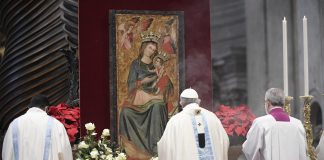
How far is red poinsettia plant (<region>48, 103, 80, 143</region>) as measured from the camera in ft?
25.1

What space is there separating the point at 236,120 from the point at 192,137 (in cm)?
92

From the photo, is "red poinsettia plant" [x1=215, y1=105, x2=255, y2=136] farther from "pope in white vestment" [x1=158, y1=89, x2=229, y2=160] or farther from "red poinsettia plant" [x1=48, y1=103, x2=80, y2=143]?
"red poinsettia plant" [x1=48, y1=103, x2=80, y2=143]

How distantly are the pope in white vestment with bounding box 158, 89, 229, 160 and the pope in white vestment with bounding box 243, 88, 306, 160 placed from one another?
0.30 meters

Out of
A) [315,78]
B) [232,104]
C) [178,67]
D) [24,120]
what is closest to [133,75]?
[178,67]

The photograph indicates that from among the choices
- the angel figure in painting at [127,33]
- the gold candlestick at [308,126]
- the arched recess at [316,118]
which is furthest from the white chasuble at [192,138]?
the arched recess at [316,118]

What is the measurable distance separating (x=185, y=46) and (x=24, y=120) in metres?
1.93

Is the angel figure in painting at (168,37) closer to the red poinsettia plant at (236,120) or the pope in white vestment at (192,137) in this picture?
the red poinsettia plant at (236,120)

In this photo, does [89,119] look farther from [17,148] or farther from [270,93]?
[270,93]

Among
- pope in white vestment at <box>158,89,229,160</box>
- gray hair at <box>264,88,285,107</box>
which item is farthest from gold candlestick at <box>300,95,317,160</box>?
pope in white vestment at <box>158,89,229,160</box>

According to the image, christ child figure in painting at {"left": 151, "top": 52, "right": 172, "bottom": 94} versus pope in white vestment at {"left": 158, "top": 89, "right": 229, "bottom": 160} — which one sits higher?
christ child figure in painting at {"left": 151, "top": 52, "right": 172, "bottom": 94}

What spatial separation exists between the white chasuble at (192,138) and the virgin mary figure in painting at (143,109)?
107cm

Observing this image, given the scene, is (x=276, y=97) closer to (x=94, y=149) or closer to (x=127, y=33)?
(x=94, y=149)

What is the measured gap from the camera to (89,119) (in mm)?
7789

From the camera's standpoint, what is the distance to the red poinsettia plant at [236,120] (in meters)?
7.54
